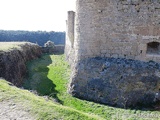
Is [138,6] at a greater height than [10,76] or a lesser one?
greater

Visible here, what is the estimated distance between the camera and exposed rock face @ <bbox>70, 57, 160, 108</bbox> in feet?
34.2

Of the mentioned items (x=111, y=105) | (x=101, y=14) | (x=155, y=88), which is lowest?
(x=111, y=105)

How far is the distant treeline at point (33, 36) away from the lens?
55550 millimetres

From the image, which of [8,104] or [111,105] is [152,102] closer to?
[111,105]

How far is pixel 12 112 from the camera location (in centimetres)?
618

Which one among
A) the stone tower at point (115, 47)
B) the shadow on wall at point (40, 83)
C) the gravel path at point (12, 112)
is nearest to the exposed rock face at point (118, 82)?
the stone tower at point (115, 47)

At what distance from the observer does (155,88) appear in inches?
412

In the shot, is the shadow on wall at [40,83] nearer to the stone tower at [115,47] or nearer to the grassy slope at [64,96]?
the grassy slope at [64,96]

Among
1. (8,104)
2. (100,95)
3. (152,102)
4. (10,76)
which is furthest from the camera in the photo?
(10,76)

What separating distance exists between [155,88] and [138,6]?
324 cm

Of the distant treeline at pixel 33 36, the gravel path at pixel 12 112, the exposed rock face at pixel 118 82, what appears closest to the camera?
the gravel path at pixel 12 112

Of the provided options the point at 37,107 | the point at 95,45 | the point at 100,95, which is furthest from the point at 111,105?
the point at 37,107

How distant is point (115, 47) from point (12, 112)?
6.18 metres

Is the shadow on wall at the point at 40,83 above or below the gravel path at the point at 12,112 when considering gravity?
below
